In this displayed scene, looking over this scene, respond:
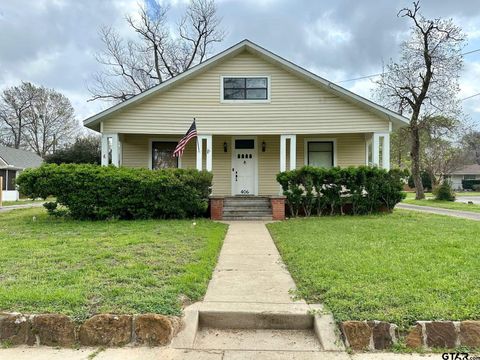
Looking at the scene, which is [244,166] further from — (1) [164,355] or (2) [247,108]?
(1) [164,355]

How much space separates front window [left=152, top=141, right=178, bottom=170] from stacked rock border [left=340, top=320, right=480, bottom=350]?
1309cm

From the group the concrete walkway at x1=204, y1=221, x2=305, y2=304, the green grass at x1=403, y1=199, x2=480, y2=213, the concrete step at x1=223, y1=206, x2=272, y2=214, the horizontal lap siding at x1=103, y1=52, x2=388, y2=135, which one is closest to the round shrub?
the green grass at x1=403, y1=199, x2=480, y2=213

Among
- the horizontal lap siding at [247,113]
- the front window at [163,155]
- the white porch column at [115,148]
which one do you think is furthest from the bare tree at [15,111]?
the horizontal lap siding at [247,113]

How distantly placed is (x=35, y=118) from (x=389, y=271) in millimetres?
48922

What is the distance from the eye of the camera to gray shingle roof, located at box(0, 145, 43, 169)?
2886 cm

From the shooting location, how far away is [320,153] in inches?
619

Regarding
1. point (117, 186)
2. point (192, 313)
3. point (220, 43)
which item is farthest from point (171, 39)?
point (192, 313)

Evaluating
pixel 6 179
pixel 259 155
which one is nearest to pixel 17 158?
pixel 6 179

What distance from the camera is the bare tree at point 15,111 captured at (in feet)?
143

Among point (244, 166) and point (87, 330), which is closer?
point (87, 330)

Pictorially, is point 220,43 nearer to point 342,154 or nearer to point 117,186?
point 342,154

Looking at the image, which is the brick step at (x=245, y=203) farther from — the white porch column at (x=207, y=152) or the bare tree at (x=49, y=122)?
the bare tree at (x=49, y=122)

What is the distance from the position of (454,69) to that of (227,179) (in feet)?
54.9

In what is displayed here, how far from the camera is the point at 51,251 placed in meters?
6.40
